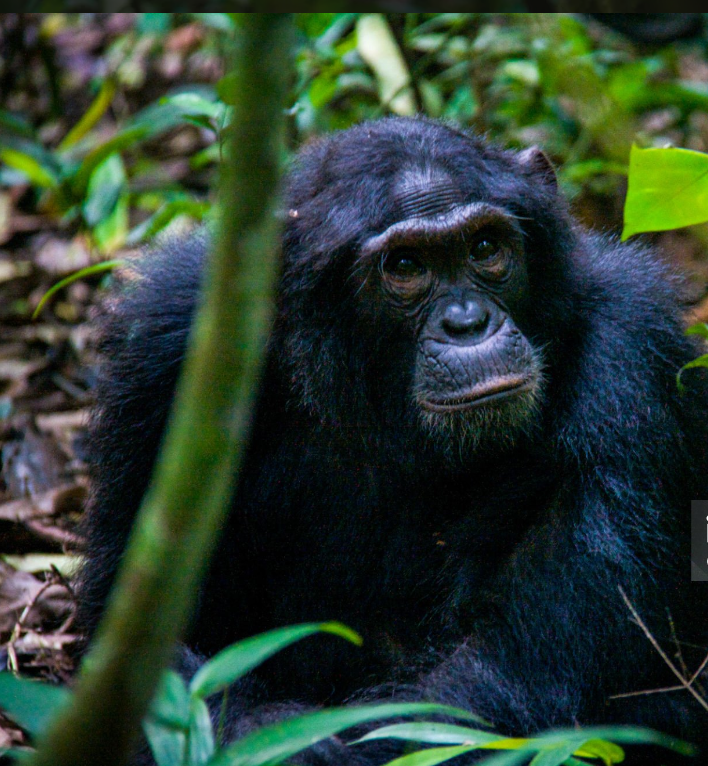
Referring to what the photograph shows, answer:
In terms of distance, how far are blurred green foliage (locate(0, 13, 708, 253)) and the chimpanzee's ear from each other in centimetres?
117

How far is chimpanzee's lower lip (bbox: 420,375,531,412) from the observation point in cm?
344

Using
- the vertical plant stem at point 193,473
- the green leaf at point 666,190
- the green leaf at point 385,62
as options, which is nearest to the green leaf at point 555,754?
the vertical plant stem at point 193,473

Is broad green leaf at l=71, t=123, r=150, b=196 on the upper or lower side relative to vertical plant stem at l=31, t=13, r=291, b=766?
lower

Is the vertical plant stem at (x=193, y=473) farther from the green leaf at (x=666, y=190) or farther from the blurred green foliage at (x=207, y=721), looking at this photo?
the green leaf at (x=666, y=190)

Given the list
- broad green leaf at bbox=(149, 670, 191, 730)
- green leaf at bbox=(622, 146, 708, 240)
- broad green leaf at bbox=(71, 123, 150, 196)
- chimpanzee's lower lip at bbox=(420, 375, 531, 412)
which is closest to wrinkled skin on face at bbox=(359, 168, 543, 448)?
chimpanzee's lower lip at bbox=(420, 375, 531, 412)

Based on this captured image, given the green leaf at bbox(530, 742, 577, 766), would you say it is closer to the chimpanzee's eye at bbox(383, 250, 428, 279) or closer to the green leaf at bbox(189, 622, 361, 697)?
the green leaf at bbox(189, 622, 361, 697)

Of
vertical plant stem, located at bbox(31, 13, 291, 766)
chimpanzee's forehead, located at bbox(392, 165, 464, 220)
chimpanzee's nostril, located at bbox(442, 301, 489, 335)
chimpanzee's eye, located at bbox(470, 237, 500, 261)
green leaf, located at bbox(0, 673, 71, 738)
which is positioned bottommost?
chimpanzee's nostril, located at bbox(442, 301, 489, 335)

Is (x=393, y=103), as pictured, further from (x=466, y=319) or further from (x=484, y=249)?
(x=466, y=319)

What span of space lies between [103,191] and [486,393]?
3885mm

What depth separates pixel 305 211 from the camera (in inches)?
154

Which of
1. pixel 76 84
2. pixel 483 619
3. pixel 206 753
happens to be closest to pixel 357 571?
pixel 483 619

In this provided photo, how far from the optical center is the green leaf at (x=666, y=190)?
291cm

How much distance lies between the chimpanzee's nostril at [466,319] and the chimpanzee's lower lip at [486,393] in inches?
8.4

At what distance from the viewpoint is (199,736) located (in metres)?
2.00
